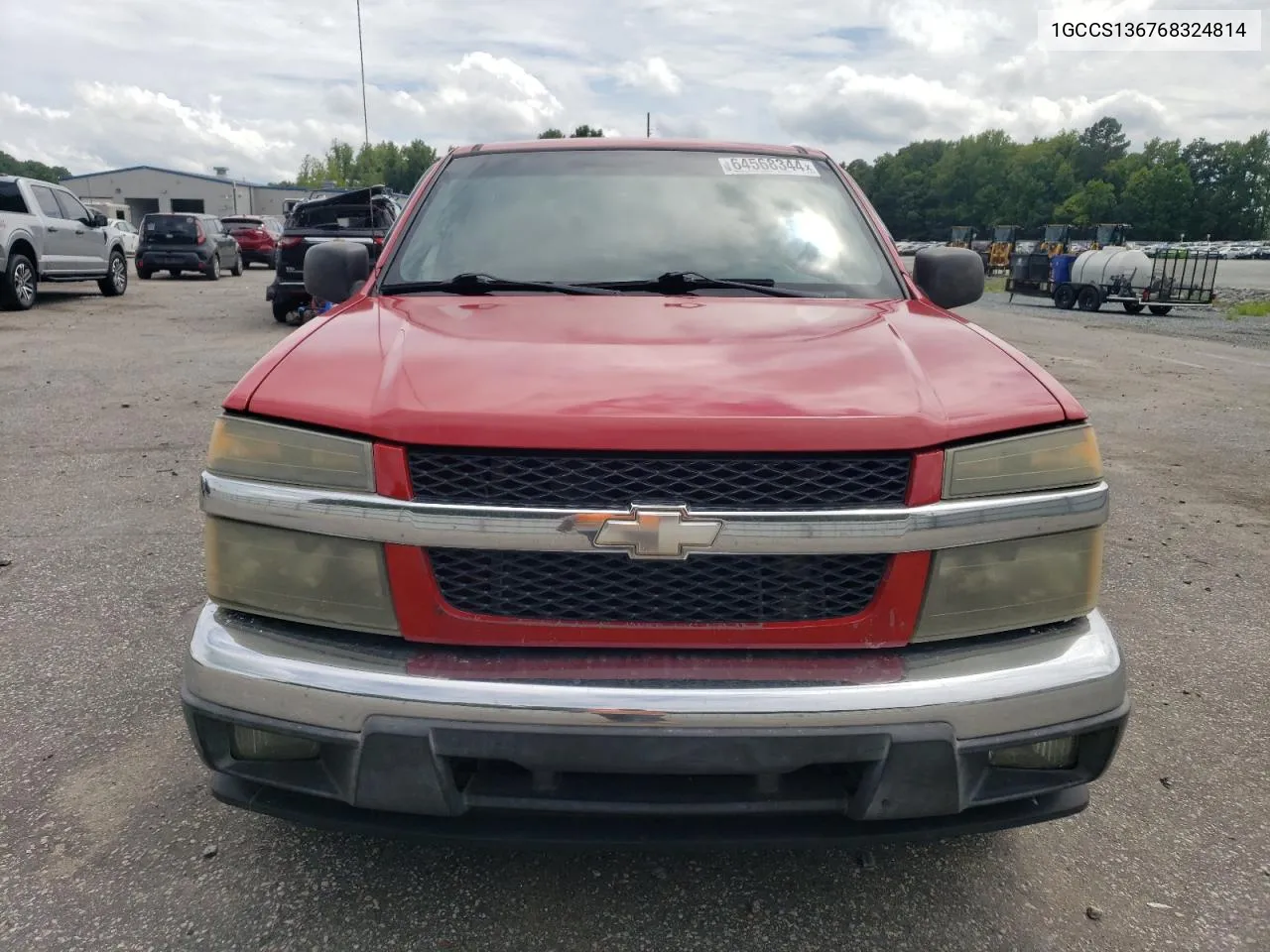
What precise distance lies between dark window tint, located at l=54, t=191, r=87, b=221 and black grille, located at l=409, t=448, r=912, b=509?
55.6 ft

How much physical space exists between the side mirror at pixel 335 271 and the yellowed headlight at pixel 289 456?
3.87 ft

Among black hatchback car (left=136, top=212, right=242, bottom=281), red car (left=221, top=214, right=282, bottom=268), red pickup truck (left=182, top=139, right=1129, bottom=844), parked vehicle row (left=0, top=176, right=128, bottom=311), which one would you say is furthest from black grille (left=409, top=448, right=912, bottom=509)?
red car (left=221, top=214, right=282, bottom=268)

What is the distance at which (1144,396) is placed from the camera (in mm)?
9578

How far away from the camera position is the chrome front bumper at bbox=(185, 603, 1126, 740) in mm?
1720

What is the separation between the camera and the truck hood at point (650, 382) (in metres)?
1.80

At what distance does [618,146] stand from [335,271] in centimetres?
106

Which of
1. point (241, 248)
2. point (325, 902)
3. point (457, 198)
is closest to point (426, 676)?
point (325, 902)

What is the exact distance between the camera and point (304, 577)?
1.88 m

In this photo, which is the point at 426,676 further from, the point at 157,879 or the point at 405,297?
the point at 405,297

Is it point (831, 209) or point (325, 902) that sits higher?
point (831, 209)

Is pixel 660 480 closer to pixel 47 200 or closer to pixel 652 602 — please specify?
pixel 652 602

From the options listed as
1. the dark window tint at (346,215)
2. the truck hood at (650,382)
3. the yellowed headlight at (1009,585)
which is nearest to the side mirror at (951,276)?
the truck hood at (650,382)

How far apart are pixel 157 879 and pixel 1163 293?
2449 cm

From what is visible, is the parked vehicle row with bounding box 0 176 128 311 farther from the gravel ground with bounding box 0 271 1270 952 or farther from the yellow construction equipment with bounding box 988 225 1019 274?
the yellow construction equipment with bounding box 988 225 1019 274
